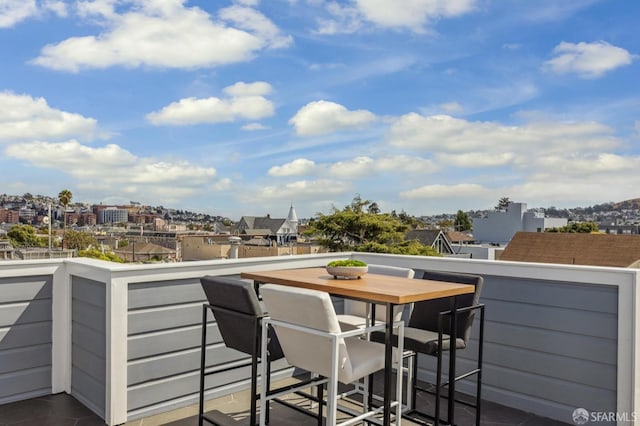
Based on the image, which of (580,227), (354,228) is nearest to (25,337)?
(354,228)

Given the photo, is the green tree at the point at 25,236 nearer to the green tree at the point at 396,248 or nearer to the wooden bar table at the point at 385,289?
the green tree at the point at 396,248

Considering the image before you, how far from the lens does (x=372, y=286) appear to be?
2.63m

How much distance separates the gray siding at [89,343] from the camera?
3.15 m

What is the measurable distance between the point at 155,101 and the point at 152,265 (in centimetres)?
2861

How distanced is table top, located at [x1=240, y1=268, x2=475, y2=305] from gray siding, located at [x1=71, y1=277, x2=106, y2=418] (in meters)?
0.99

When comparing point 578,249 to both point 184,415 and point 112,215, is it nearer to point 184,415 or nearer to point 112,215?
point 184,415

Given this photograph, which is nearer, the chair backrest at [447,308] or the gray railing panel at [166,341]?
the chair backrest at [447,308]

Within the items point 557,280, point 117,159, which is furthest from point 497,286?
point 117,159

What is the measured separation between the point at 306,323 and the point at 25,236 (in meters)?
39.9

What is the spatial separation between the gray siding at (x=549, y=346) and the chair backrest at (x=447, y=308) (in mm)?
476

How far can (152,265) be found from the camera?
10.5 feet

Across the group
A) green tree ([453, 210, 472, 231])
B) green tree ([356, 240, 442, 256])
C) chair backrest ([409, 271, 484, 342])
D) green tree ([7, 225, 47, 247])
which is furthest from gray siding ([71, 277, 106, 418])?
green tree ([453, 210, 472, 231])

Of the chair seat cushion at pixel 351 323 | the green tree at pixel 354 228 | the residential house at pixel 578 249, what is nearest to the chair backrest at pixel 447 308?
the chair seat cushion at pixel 351 323

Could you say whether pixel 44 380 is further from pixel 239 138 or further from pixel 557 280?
pixel 239 138
